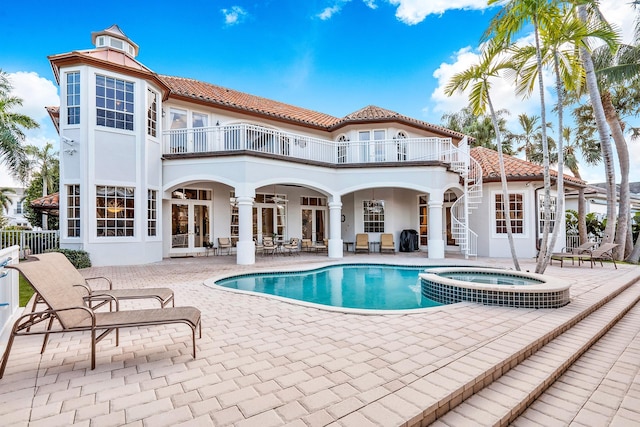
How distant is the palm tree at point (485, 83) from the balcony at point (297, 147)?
4693 mm

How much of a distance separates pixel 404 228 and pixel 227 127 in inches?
433

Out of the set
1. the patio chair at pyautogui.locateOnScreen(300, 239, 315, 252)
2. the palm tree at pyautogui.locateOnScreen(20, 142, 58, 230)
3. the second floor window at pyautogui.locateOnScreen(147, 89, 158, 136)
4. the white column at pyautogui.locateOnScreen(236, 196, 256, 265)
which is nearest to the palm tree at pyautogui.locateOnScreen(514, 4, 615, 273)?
the white column at pyautogui.locateOnScreen(236, 196, 256, 265)

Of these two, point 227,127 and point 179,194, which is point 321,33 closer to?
point 227,127

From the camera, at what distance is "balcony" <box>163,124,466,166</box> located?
13.4m

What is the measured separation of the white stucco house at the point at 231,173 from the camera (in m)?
11.7

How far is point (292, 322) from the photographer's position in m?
4.98

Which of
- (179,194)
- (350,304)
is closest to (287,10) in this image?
(179,194)

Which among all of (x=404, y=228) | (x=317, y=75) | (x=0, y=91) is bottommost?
(x=404, y=228)

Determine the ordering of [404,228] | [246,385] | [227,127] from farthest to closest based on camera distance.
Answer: [404,228]
[227,127]
[246,385]

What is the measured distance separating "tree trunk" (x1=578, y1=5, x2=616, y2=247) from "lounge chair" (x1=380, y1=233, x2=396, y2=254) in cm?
908

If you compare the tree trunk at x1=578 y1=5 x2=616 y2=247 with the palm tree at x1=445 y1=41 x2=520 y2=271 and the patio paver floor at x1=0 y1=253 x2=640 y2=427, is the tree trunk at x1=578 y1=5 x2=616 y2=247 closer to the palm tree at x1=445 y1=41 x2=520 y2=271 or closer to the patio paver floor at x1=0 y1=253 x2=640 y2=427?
the palm tree at x1=445 y1=41 x2=520 y2=271

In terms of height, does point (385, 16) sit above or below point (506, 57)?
above

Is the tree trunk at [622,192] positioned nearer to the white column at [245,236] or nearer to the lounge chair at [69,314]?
the white column at [245,236]

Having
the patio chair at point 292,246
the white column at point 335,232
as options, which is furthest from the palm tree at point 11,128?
the white column at point 335,232
